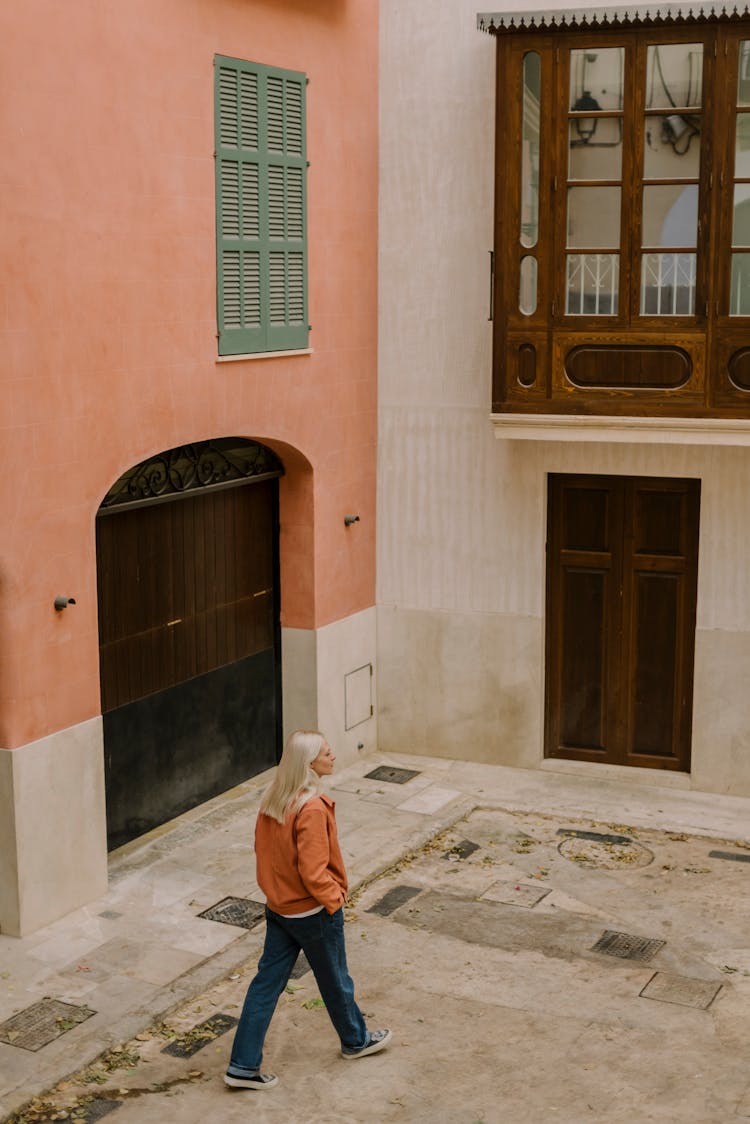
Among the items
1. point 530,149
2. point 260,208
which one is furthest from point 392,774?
point 530,149

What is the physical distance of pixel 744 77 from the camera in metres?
10.0

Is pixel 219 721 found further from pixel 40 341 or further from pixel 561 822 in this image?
pixel 40 341

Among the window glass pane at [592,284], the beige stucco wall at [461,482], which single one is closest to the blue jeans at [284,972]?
the beige stucco wall at [461,482]

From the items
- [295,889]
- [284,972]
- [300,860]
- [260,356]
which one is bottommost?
[284,972]

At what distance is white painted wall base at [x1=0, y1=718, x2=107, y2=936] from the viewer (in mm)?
8344

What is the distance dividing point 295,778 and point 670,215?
5.76 meters

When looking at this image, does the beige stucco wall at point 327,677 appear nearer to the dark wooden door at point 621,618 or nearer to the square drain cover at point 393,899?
the dark wooden door at point 621,618

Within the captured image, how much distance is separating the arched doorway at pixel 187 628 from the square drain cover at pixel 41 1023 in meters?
2.17

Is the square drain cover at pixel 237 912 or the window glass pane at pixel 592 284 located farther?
the window glass pane at pixel 592 284

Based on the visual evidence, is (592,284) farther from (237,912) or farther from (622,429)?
(237,912)

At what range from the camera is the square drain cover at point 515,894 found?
9219 millimetres

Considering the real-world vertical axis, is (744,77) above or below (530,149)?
above

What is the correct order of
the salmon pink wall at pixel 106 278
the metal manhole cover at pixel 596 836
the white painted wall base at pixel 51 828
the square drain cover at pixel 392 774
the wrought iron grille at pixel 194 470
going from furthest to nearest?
the square drain cover at pixel 392 774 < the metal manhole cover at pixel 596 836 < the wrought iron grille at pixel 194 470 < the white painted wall base at pixel 51 828 < the salmon pink wall at pixel 106 278

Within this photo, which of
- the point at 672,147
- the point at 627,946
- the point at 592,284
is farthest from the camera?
the point at 592,284
